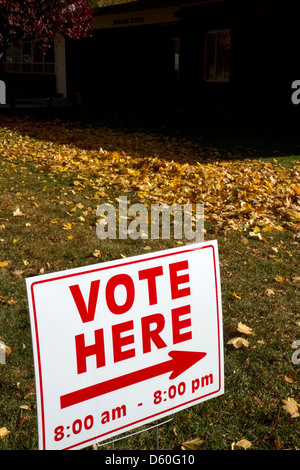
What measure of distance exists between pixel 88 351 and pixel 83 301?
21 centimetres

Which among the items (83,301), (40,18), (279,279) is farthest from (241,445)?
(40,18)

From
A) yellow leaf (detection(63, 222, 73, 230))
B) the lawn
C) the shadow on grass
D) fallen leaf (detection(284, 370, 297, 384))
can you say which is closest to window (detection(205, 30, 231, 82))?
the shadow on grass

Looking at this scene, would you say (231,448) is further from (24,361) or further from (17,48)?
(17,48)

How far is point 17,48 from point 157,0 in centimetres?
1205

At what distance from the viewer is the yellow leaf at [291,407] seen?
2.99m

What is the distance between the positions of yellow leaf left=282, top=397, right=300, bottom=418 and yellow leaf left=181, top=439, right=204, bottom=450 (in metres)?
0.61

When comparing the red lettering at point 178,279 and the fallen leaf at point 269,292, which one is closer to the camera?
the red lettering at point 178,279

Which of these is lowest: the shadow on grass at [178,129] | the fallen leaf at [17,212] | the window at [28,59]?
the fallen leaf at [17,212]

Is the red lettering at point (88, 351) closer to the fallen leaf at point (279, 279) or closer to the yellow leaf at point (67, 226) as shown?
the fallen leaf at point (279, 279)

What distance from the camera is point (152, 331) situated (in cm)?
218

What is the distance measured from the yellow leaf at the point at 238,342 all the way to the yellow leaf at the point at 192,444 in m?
1.00

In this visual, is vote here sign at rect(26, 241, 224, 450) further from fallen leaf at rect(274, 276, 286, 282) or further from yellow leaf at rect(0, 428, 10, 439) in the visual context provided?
fallen leaf at rect(274, 276, 286, 282)

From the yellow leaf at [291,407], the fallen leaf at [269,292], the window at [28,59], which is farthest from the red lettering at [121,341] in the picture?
the window at [28,59]
